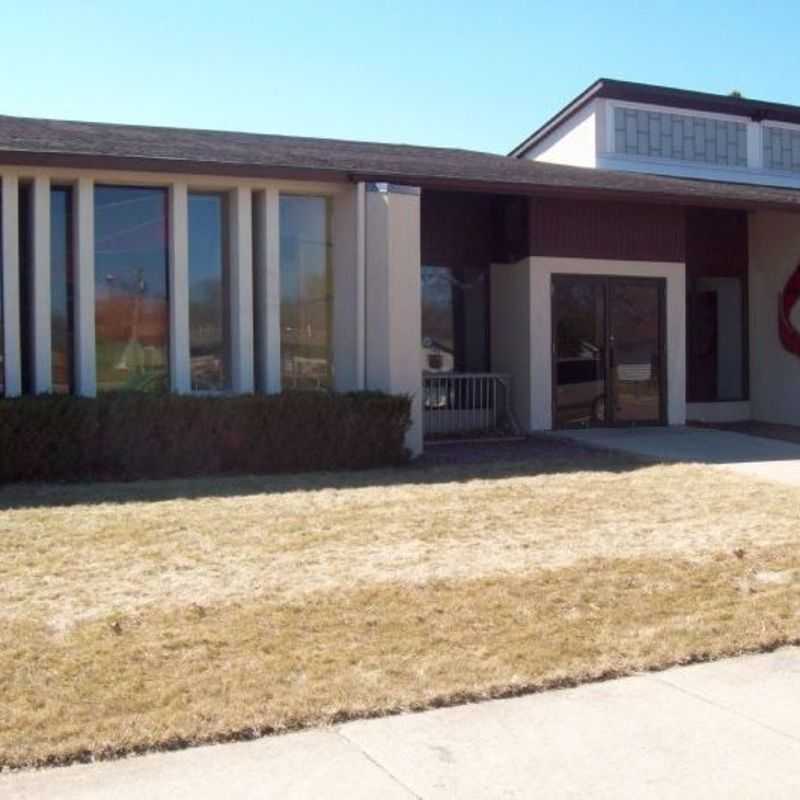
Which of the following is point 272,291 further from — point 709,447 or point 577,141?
point 577,141

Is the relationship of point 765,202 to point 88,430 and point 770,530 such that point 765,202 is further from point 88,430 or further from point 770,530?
point 88,430

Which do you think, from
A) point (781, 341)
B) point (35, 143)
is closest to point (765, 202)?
point (781, 341)

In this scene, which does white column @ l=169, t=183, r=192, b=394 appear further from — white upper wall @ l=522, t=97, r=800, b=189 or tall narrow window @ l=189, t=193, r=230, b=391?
white upper wall @ l=522, t=97, r=800, b=189

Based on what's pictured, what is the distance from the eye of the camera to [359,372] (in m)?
13.1

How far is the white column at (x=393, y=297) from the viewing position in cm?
1302

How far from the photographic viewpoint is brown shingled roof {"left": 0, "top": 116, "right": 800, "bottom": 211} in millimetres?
11906

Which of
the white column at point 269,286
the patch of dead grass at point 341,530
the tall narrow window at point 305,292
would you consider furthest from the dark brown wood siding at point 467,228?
the patch of dead grass at point 341,530

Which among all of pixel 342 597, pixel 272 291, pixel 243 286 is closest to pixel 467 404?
pixel 272 291

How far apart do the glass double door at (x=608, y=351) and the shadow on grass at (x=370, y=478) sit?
2.03 m

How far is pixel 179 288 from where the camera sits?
12.6 metres

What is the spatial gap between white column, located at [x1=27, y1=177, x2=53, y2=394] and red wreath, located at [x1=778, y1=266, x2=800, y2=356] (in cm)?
1154

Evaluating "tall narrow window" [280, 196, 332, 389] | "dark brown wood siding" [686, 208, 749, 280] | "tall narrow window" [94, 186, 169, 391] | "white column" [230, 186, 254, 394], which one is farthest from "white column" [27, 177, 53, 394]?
"dark brown wood siding" [686, 208, 749, 280]

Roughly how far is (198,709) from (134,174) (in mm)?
8839

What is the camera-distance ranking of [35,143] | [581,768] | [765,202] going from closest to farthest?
[581,768], [35,143], [765,202]
